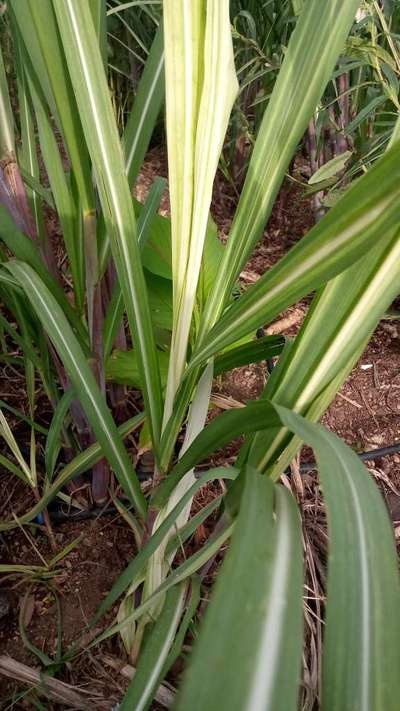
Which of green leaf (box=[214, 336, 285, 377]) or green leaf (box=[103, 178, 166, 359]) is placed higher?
green leaf (box=[103, 178, 166, 359])

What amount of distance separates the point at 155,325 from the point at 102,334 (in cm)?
14

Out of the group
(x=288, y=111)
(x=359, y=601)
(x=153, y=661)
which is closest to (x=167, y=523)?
(x=153, y=661)

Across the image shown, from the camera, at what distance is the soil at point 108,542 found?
0.64m

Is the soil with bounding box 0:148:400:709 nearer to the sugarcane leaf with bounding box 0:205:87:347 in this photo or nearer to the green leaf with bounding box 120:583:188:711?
the green leaf with bounding box 120:583:188:711

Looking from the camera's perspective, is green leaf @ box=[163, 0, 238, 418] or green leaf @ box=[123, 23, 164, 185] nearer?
green leaf @ box=[163, 0, 238, 418]

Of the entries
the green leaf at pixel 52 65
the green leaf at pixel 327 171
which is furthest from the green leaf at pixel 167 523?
the green leaf at pixel 327 171

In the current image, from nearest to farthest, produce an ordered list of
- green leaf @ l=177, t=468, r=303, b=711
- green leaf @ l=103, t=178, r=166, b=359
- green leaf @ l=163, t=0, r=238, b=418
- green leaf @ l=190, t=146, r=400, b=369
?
green leaf @ l=177, t=468, r=303, b=711, green leaf @ l=190, t=146, r=400, b=369, green leaf @ l=163, t=0, r=238, b=418, green leaf @ l=103, t=178, r=166, b=359

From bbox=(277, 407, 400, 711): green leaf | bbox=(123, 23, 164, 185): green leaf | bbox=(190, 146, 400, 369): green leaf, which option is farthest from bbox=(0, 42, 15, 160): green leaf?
bbox=(277, 407, 400, 711): green leaf

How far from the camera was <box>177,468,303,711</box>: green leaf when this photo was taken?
174mm

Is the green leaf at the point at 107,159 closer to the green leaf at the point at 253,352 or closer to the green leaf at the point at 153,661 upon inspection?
the green leaf at the point at 253,352

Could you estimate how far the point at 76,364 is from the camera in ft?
1.64

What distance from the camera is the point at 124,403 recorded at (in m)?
0.86

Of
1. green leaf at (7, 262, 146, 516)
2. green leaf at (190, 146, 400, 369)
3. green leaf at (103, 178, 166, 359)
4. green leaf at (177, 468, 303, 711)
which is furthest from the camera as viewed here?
green leaf at (103, 178, 166, 359)

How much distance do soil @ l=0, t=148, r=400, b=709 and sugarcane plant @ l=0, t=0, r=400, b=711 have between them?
70mm
